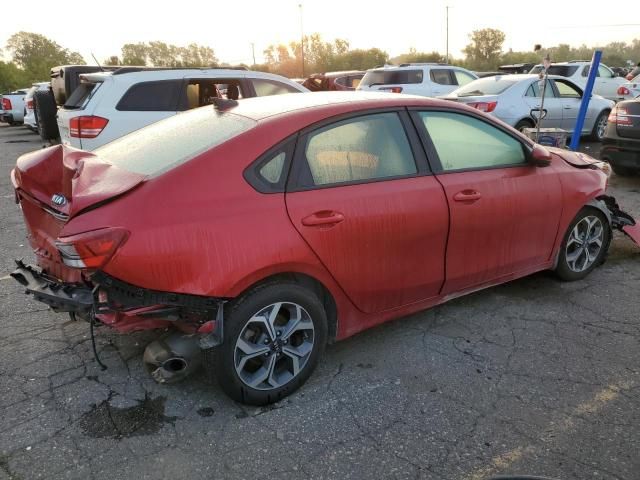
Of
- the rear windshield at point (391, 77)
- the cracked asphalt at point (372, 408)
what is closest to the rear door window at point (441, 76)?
the rear windshield at point (391, 77)

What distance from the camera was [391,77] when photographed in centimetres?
1326

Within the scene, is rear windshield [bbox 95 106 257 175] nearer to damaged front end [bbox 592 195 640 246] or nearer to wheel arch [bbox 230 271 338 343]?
wheel arch [bbox 230 271 338 343]

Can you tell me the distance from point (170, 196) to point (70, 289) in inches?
28.1

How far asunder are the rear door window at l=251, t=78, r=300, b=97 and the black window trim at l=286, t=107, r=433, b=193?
496 centimetres

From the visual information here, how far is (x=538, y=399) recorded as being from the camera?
2.84 m

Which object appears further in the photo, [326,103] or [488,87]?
[488,87]

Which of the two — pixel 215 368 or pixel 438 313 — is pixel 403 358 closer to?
pixel 438 313

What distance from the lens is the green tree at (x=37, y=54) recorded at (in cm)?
4119

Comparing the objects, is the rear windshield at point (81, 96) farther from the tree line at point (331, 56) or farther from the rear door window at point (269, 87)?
the tree line at point (331, 56)

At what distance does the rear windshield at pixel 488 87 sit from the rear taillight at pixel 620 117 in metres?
2.64

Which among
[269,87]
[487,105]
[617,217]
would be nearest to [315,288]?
[617,217]

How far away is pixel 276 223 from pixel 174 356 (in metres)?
0.84

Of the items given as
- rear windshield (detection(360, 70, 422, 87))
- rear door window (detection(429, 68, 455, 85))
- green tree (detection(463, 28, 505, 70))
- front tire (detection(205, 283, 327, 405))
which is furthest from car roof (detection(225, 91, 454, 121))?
green tree (detection(463, 28, 505, 70))

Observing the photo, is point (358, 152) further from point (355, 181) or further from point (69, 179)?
point (69, 179)
